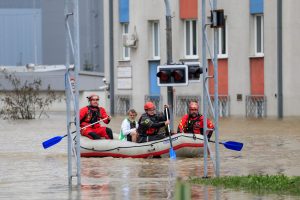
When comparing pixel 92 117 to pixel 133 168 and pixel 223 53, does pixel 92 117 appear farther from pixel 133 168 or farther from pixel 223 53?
pixel 223 53

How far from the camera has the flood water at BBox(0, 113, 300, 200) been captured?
17.8 meters

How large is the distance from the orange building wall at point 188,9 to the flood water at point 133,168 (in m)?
11.1

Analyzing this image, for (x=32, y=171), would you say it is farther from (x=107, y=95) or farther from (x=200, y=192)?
(x=107, y=95)

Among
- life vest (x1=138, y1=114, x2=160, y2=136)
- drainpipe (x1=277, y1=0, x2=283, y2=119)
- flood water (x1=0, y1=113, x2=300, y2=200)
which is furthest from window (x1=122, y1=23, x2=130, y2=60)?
life vest (x1=138, y1=114, x2=160, y2=136)

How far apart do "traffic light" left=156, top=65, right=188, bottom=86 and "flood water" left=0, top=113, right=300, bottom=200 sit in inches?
66.0

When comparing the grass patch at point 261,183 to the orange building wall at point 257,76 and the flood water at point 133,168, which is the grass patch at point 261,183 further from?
the orange building wall at point 257,76

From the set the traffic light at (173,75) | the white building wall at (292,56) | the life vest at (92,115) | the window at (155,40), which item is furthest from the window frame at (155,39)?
the traffic light at (173,75)

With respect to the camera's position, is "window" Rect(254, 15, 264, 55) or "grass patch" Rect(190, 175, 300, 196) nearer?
"grass patch" Rect(190, 175, 300, 196)

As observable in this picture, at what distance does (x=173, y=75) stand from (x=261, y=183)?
4.51 metres

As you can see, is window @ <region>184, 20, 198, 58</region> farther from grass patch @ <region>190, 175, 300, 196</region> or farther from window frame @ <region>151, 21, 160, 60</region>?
grass patch @ <region>190, 175, 300, 196</region>

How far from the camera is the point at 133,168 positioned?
2381 cm

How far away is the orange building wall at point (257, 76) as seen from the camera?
46000 millimetres

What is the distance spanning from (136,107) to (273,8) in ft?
29.5

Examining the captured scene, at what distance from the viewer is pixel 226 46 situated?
4778cm
